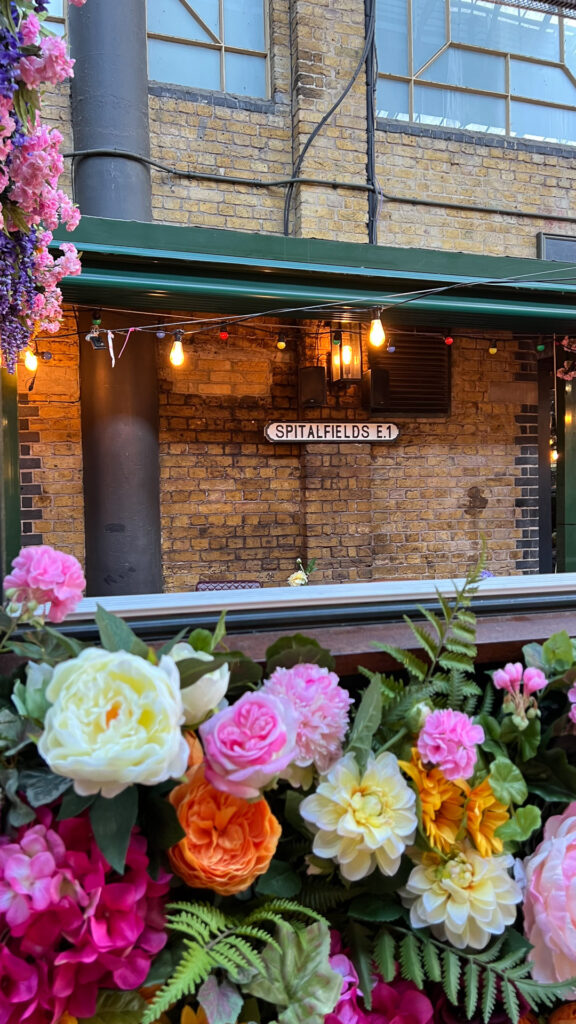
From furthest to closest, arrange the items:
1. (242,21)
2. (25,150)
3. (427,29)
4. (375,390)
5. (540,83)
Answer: (540,83)
(427,29)
(375,390)
(242,21)
(25,150)

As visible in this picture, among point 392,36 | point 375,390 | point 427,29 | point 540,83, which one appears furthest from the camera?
point 540,83

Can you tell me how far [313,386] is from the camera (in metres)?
4.77

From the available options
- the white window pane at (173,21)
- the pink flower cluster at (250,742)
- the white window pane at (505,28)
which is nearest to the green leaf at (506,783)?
the pink flower cluster at (250,742)

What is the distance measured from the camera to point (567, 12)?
17.6 feet

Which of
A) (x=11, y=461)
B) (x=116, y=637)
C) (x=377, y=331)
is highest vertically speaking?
(x=377, y=331)

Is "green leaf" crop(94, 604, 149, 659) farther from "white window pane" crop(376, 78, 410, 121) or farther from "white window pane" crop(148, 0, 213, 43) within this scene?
"white window pane" crop(376, 78, 410, 121)

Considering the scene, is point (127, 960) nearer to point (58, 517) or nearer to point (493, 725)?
point (493, 725)

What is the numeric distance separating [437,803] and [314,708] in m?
0.16

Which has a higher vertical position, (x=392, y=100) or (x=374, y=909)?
(x=392, y=100)

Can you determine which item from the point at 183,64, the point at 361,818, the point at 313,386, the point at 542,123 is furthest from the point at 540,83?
the point at 361,818

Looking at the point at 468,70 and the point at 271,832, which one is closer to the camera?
the point at 271,832

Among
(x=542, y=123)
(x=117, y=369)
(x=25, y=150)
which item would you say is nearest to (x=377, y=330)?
(x=117, y=369)

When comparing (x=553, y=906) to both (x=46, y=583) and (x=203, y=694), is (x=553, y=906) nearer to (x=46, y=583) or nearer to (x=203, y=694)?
(x=203, y=694)

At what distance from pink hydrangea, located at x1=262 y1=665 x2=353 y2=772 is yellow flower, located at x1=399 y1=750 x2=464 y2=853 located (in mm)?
74
